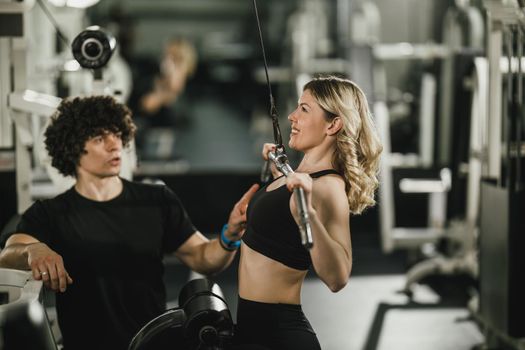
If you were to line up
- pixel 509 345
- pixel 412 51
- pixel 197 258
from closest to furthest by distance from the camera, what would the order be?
pixel 197 258
pixel 509 345
pixel 412 51

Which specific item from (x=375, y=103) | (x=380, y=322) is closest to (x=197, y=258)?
(x=380, y=322)

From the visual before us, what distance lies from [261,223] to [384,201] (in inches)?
119

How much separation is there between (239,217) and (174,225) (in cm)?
31

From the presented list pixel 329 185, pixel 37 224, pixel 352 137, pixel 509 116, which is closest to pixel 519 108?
pixel 509 116

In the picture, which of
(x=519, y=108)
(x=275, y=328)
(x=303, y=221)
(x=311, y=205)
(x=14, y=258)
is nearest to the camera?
(x=303, y=221)

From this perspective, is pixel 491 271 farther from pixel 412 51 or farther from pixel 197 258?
pixel 412 51

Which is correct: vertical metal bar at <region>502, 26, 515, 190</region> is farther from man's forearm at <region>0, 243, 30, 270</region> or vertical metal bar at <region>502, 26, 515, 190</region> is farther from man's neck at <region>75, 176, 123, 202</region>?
man's forearm at <region>0, 243, 30, 270</region>

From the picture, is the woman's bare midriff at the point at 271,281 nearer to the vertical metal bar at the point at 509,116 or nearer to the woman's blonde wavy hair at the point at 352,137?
the woman's blonde wavy hair at the point at 352,137

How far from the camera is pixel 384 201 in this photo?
4926 mm

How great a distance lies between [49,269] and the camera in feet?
6.82

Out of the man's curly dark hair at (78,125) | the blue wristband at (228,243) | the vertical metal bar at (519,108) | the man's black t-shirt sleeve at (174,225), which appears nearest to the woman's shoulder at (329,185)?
the blue wristband at (228,243)

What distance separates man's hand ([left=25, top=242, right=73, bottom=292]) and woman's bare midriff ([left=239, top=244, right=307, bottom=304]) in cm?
54

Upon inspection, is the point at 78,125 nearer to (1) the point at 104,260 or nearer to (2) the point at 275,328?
(1) the point at 104,260

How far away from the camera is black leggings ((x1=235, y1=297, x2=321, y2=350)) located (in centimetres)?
193
